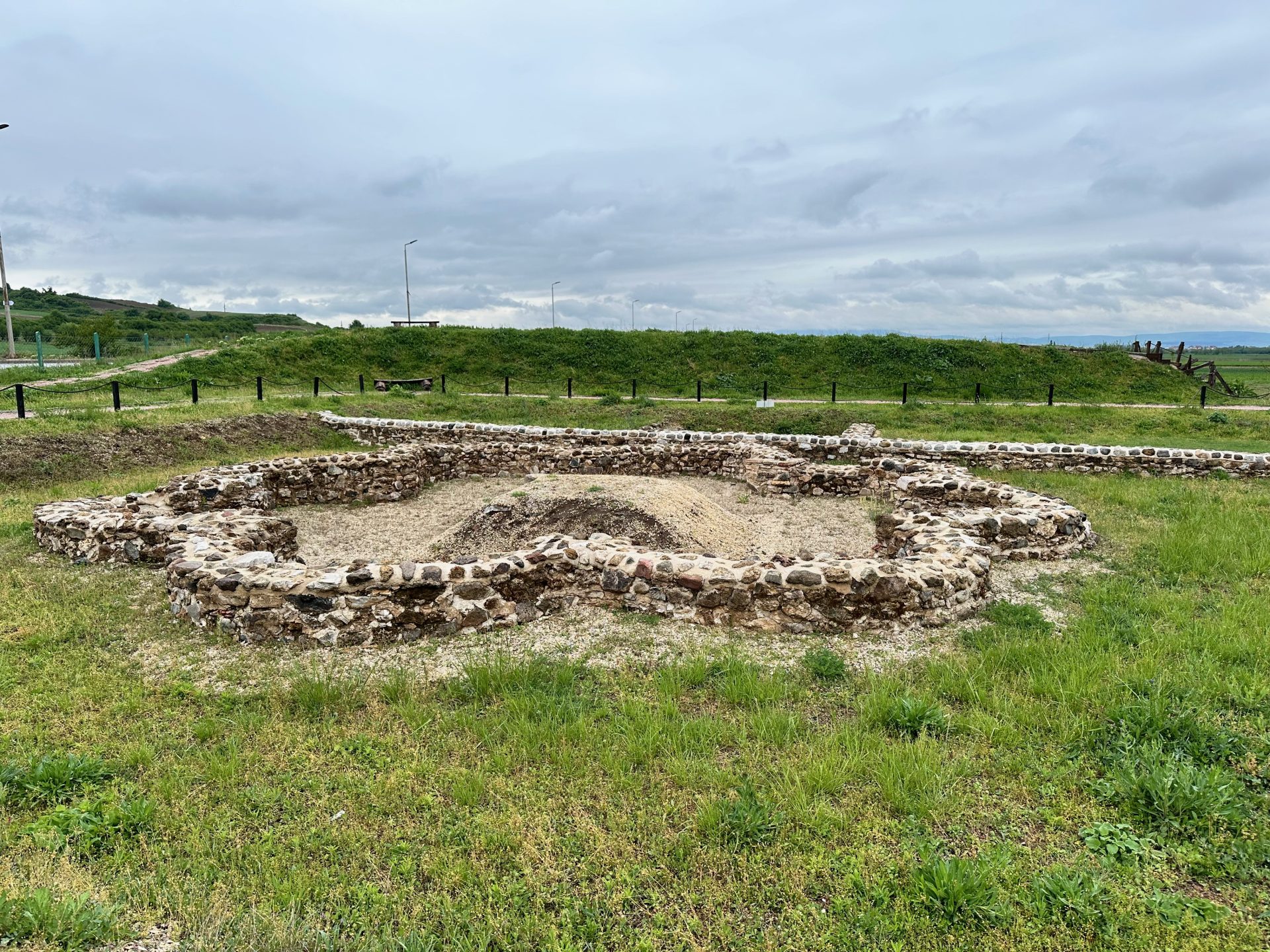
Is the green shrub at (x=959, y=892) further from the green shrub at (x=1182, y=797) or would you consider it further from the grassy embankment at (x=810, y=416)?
the grassy embankment at (x=810, y=416)

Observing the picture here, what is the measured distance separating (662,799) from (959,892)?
1.60 metres

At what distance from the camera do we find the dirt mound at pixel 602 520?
10305mm

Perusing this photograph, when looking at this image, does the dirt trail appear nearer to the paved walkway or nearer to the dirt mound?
the paved walkway

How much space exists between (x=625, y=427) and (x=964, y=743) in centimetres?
2003

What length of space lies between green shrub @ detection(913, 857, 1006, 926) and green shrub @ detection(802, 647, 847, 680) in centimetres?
231

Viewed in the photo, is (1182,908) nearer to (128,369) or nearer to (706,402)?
(706,402)

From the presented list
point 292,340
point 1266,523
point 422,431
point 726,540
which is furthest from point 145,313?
point 1266,523

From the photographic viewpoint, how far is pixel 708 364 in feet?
128

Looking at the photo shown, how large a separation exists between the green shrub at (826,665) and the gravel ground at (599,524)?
367cm

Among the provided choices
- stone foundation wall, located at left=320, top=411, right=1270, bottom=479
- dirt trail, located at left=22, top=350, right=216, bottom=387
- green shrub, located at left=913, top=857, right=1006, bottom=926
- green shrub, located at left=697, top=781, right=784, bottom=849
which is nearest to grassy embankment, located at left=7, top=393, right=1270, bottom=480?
stone foundation wall, located at left=320, top=411, right=1270, bottom=479

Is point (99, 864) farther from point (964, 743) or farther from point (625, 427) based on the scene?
point (625, 427)

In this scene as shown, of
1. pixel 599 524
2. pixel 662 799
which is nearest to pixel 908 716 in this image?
pixel 662 799

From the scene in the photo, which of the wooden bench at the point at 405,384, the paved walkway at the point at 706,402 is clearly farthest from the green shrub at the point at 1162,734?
the wooden bench at the point at 405,384

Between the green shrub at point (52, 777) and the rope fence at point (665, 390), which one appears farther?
the rope fence at point (665, 390)
